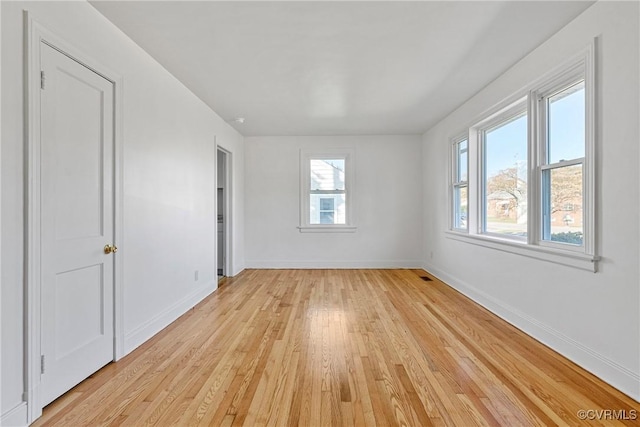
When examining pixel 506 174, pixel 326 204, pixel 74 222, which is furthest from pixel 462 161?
pixel 74 222

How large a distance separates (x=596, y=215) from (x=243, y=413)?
2630 mm

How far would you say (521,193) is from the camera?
10.6 feet

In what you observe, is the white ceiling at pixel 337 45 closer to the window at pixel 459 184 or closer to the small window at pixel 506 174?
the small window at pixel 506 174

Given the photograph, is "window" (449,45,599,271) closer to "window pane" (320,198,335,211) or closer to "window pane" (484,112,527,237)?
"window pane" (484,112,527,237)

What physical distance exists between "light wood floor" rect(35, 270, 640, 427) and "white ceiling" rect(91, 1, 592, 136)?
8.29 ft

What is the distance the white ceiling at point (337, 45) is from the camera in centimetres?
217

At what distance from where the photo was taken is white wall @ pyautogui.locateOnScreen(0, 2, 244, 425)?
159 cm

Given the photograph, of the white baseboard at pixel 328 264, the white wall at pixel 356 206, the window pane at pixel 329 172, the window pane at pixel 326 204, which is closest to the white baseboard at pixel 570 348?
the white baseboard at pixel 328 264

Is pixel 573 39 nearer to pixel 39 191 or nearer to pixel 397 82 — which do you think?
pixel 397 82

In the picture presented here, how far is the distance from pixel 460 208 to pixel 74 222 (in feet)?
15.0

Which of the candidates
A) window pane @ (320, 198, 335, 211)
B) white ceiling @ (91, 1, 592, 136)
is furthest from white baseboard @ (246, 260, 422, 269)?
white ceiling @ (91, 1, 592, 136)

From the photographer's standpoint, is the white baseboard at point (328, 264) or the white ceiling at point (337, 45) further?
the white baseboard at point (328, 264)

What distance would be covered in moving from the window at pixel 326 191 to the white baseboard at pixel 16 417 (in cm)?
461

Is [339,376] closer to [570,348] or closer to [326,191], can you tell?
[570,348]
